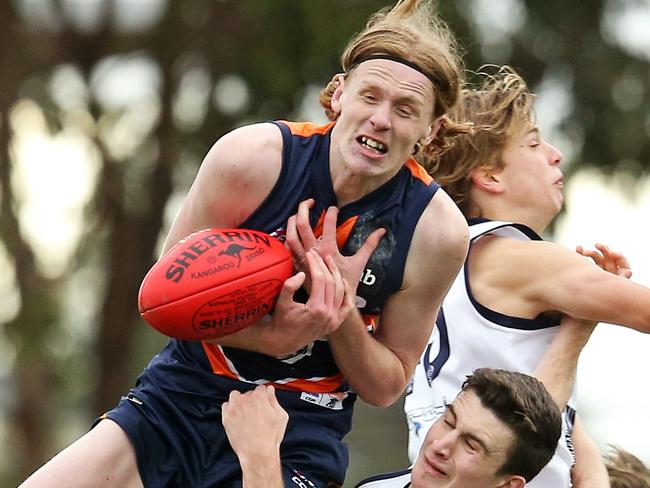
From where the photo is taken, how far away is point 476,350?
5234 millimetres

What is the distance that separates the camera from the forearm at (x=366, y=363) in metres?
4.35

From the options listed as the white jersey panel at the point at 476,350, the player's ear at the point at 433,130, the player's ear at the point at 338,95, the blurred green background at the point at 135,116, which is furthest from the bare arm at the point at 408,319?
the blurred green background at the point at 135,116

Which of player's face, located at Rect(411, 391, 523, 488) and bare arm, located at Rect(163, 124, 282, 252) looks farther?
player's face, located at Rect(411, 391, 523, 488)

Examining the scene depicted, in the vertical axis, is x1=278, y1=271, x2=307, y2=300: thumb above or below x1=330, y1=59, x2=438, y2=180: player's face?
below

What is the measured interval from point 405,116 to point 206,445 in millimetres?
1308

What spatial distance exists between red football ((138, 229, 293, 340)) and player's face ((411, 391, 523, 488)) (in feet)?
2.77

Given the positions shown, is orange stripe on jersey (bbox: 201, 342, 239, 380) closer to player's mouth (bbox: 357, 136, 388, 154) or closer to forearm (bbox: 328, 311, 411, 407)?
forearm (bbox: 328, 311, 411, 407)

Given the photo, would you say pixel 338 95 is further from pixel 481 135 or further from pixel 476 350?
pixel 476 350

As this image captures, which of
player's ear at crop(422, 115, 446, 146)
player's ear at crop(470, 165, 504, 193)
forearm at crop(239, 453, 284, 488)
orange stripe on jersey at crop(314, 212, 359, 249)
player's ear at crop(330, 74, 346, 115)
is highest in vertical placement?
player's ear at crop(330, 74, 346, 115)

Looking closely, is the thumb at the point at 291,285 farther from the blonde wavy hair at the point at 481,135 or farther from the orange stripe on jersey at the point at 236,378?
the blonde wavy hair at the point at 481,135

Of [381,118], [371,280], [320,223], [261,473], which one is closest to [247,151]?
[320,223]

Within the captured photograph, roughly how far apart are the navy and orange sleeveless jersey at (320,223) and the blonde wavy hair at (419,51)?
0.24 m

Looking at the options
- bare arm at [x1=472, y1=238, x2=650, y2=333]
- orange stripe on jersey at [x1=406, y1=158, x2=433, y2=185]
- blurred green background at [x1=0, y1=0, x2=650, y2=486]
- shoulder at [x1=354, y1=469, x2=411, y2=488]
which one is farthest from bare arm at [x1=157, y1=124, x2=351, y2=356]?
blurred green background at [x1=0, y1=0, x2=650, y2=486]

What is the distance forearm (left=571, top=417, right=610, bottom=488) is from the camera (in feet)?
17.4
